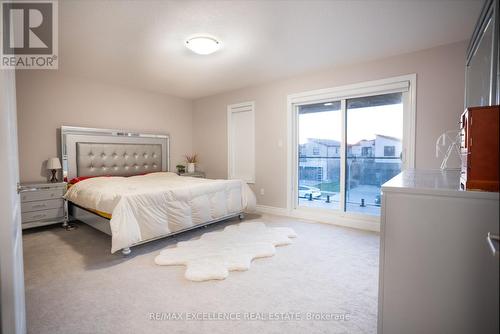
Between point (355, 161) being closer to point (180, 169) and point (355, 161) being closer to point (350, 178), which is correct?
point (350, 178)

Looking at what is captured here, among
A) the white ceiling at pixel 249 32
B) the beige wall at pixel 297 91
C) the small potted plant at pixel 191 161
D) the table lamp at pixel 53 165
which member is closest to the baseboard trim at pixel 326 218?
the beige wall at pixel 297 91

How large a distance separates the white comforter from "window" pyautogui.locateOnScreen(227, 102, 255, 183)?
1.05 meters

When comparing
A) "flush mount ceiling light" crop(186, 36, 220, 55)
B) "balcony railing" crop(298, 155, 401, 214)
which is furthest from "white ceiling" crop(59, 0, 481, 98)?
"balcony railing" crop(298, 155, 401, 214)

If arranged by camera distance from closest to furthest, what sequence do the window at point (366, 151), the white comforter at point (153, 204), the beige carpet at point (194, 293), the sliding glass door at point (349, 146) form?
the beige carpet at point (194, 293), the white comforter at point (153, 204), the sliding glass door at point (349, 146), the window at point (366, 151)

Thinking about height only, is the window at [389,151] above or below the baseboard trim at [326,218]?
above

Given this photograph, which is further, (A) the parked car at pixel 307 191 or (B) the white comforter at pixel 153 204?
(A) the parked car at pixel 307 191

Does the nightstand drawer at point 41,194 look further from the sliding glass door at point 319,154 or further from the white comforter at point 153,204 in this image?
the sliding glass door at point 319,154

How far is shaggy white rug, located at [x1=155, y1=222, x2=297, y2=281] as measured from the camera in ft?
7.61

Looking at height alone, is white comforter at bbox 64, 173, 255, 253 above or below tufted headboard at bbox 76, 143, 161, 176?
below

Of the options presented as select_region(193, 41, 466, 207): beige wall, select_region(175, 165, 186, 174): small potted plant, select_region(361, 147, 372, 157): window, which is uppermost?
select_region(193, 41, 466, 207): beige wall

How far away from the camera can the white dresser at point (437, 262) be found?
93 centimetres

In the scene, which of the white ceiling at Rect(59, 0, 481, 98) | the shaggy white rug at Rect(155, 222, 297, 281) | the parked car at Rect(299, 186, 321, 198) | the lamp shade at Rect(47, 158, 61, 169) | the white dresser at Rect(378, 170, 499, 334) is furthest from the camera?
the parked car at Rect(299, 186, 321, 198)

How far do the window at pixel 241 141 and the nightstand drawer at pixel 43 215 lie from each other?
284 cm

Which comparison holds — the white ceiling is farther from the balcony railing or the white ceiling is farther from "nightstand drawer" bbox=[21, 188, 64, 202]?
"nightstand drawer" bbox=[21, 188, 64, 202]
